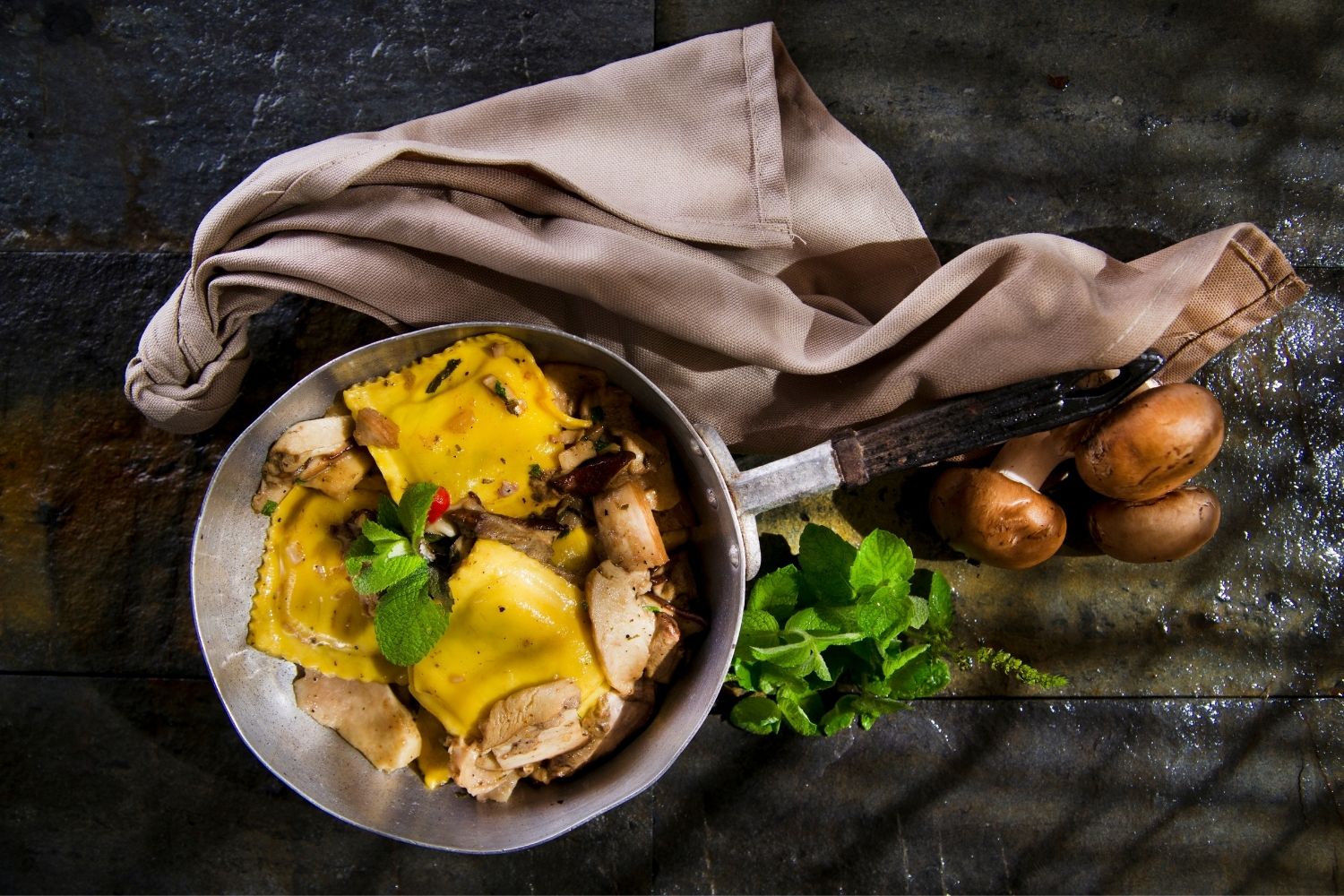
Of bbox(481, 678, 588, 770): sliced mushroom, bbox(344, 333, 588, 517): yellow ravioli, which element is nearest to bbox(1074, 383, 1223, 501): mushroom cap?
bbox(344, 333, 588, 517): yellow ravioli

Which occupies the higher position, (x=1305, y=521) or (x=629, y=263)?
(x=629, y=263)

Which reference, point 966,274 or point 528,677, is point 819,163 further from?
point 528,677

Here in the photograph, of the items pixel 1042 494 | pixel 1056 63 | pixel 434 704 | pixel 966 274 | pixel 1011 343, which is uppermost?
pixel 1056 63

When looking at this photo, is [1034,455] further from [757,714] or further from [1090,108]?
[1090,108]

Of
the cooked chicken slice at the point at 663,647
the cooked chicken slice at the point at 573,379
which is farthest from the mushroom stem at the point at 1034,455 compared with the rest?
the cooked chicken slice at the point at 573,379

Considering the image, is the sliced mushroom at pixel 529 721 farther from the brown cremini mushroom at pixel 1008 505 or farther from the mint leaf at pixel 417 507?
the brown cremini mushroom at pixel 1008 505

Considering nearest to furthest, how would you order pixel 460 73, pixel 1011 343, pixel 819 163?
pixel 1011 343, pixel 819 163, pixel 460 73

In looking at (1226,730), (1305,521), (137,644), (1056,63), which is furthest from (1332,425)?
(137,644)
